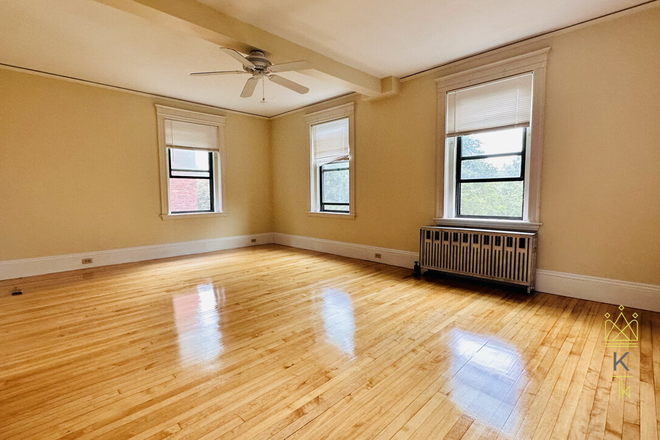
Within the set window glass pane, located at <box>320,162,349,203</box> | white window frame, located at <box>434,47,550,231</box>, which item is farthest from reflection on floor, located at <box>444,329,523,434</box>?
window glass pane, located at <box>320,162,349,203</box>

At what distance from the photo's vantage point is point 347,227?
19.1 feet

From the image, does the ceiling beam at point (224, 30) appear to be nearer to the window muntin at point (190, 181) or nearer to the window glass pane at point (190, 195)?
the window muntin at point (190, 181)

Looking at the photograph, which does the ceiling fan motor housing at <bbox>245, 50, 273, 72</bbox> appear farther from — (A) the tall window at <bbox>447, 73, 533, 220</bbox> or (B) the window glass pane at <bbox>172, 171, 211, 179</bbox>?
(B) the window glass pane at <bbox>172, 171, 211, 179</bbox>

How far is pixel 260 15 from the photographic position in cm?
310

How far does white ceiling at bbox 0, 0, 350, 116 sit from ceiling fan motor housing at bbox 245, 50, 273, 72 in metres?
0.69

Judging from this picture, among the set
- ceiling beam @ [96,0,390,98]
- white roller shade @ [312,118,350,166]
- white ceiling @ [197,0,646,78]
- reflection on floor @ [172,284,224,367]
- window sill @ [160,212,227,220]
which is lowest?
reflection on floor @ [172,284,224,367]

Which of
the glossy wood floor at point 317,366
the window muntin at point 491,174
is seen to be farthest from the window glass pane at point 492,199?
the glossy wood floor at point 317,366

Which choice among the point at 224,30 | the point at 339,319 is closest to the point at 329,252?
the point at 339,319

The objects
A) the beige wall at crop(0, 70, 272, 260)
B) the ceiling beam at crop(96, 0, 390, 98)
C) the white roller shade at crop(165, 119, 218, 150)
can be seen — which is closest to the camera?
the ceiling beam at crop(96, 0, 390, 98)

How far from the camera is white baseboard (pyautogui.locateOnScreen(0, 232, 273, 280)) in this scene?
176 inches

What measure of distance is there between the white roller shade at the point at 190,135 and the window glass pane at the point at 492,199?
16.0ft

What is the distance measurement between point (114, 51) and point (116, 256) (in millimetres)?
3258

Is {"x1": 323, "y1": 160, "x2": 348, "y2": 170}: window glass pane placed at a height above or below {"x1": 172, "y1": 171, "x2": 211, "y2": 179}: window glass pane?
above

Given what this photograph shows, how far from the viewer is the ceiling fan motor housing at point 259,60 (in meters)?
3.31
